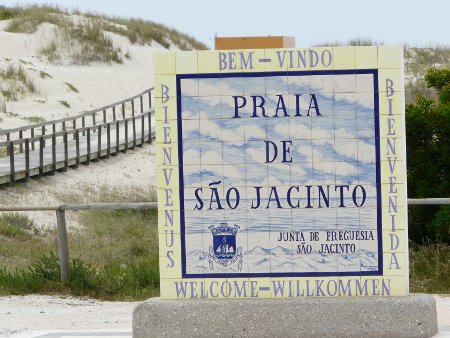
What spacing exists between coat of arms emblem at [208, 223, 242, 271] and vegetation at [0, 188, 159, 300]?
4041 mm

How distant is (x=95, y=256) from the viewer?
17.4 meters

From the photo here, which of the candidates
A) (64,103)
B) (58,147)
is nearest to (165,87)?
(58,147)

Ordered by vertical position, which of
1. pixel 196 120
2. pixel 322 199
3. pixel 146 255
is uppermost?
pixel 196 120

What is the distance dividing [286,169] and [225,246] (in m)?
0.77

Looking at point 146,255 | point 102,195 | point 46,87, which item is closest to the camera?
point 146,255

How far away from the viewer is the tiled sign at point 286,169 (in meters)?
8.98

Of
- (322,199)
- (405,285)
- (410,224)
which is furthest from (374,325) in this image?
(410,224)

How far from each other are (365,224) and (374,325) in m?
0.79

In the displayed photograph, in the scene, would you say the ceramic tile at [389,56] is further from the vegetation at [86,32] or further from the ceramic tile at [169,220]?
the vegetation at [86,32]

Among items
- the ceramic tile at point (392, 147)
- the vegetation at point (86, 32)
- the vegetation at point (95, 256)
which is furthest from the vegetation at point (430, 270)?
the vegetation at point (86, 32)

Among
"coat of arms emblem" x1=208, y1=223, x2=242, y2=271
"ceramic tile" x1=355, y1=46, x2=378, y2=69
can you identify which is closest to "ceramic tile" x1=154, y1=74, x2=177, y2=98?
"coat of arms emblem" x1=208, y1=223, x2=242, y2=271

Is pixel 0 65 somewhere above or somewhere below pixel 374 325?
above

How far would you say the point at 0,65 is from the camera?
5634 cm

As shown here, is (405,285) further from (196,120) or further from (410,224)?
(410,224)
